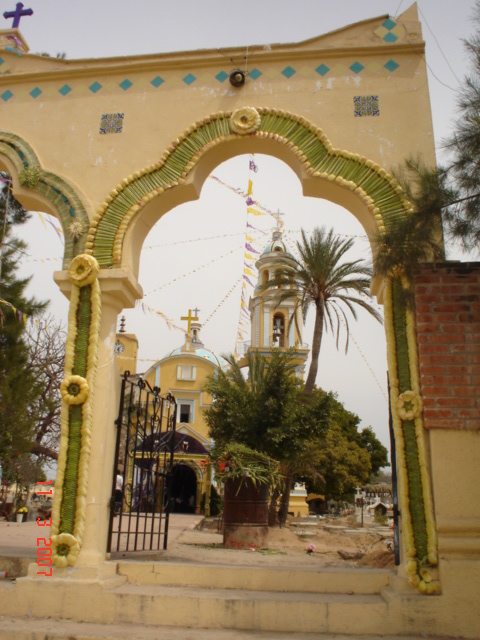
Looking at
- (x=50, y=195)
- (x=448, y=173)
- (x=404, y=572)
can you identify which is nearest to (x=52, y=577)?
(x=404, y=572)

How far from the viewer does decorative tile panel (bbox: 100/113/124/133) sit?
19.3 ft

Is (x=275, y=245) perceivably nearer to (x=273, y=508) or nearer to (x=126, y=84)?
(x=273, y=508)

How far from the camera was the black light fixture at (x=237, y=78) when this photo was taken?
578 cm

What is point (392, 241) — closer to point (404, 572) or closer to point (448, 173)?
point (448, 173)

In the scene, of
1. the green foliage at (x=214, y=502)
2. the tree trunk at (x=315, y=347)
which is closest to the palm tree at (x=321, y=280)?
the tree trunk at (x=315, y=347)

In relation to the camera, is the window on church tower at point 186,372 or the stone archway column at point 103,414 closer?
the stone archway column at point 103,414

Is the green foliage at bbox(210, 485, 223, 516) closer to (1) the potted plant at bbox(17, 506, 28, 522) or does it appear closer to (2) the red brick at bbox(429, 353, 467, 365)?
(1) the potted plant at bbox(17, 506, 28, 522)

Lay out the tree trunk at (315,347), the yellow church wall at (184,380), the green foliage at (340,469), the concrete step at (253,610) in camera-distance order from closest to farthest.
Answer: the concrete step at (253,610) → the tree trunk at (315,347) → the yellow church wall at (184,380) → the green foliage at (340,469)

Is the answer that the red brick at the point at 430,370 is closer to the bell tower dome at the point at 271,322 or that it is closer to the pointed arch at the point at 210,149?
the pointed arch at the point at 210,149

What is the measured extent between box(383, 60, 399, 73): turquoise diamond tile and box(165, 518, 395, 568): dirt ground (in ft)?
17.8

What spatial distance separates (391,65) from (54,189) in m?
3.63

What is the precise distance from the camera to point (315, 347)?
1550cm

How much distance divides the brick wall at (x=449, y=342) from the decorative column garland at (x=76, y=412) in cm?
285

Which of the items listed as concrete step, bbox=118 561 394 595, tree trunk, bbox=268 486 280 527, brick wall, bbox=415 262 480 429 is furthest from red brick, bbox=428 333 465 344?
tree trunk, bbox=268 486 280 527
